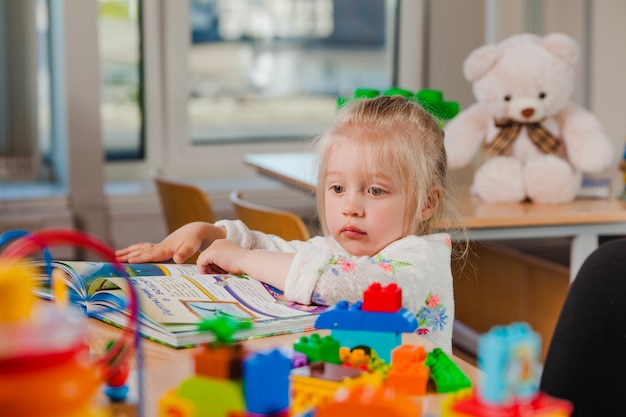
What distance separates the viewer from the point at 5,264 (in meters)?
0.48

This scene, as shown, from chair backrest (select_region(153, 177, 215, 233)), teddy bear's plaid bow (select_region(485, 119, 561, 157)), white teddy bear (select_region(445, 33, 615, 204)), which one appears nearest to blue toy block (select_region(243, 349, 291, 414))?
chair backrest (select_region(153, 177, 215, 233))

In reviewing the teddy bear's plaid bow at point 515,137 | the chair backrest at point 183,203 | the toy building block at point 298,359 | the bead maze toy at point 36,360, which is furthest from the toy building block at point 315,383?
the teddy bear's plaid bow at point 515,137

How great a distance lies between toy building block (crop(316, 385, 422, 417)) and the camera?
0.51 m

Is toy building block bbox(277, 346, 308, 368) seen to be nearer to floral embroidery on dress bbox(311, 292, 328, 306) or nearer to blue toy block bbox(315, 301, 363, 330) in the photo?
blue toy block bbox(315, 301, 363, 330)

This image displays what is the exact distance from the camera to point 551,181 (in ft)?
7.54

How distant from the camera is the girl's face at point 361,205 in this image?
1163mm

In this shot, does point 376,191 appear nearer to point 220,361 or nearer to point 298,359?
point 298,359

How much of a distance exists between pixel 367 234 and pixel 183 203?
3.15ft

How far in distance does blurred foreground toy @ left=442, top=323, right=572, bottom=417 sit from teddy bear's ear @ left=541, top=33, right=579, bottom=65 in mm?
2015

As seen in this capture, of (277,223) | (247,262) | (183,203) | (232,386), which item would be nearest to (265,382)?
(232,386)

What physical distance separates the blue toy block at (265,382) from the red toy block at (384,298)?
224 millimetres

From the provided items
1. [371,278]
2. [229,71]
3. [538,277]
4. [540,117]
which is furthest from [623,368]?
[229,71]

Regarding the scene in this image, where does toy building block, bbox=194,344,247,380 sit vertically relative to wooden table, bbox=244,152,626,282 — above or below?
above

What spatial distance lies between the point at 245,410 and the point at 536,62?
202 centimetres
